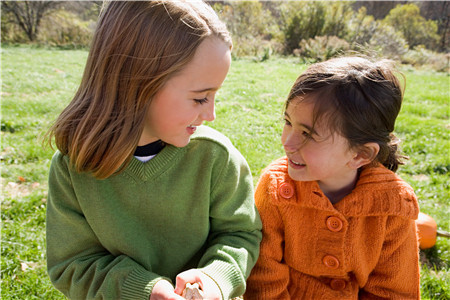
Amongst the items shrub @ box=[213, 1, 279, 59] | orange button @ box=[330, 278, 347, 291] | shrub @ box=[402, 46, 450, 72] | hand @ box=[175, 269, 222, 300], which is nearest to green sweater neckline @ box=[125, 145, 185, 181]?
hand @ box=[175, 269, 222, 300]

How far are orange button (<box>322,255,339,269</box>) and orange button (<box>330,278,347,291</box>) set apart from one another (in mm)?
129

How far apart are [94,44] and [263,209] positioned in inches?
45.2

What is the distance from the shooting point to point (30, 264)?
2.74 m

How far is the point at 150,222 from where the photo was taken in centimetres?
179

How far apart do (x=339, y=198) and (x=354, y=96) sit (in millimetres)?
580

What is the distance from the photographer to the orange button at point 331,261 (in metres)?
1.87

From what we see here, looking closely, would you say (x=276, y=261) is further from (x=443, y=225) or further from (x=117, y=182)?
(x=443, y=225)

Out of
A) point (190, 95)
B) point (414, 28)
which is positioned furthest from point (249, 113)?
point (414, 28)

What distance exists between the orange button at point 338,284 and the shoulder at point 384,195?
16.3 inches

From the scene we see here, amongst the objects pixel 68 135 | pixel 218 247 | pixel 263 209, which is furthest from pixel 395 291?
pixel 68 135

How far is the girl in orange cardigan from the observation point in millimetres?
1750

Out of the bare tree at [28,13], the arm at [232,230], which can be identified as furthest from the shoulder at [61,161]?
the bare tree at [28,13]

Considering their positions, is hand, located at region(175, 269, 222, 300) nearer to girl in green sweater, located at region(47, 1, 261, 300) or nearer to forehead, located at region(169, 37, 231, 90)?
girl in green sweater, located at region(47, 1, 261, 300)

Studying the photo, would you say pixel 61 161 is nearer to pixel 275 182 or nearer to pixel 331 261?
pixel 275 182
